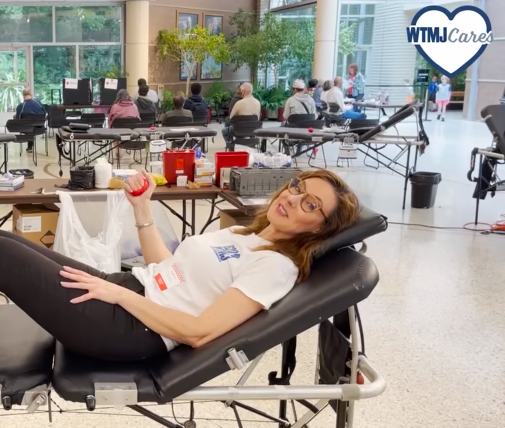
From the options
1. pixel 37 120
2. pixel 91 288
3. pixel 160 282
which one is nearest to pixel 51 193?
pixel 160 282

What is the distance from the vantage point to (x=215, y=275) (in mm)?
1686

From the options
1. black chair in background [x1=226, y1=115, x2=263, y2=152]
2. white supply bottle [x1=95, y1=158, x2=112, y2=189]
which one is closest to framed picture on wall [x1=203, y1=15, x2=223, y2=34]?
black chair in background [x1=226, y1=115, x2=263, y2=152]

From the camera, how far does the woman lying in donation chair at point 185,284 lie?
5.13ft

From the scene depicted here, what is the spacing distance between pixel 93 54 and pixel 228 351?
1486cm

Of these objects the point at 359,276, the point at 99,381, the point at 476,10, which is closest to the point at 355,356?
the point at 359,276

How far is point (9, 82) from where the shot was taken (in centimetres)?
1398

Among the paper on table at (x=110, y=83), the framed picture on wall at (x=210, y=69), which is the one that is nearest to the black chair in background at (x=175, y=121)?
the paper on table at (x=110, y=83)

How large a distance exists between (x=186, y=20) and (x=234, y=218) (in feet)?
45.3

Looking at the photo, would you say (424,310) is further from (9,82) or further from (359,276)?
→ (9,82)

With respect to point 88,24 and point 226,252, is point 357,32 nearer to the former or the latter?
point 88,24

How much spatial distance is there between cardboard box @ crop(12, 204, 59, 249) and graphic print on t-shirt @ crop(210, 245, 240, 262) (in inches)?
84.8

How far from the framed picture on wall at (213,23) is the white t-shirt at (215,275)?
15740 mm

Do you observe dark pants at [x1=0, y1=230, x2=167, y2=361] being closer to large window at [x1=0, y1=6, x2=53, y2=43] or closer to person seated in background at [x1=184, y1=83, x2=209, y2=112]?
person seated in background at [x1=184, y1=83, x2=209, y2=112]

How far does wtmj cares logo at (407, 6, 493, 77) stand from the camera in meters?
8.80
